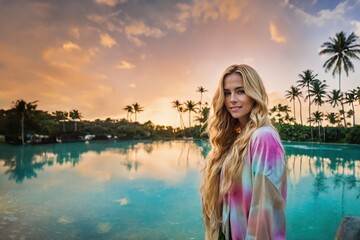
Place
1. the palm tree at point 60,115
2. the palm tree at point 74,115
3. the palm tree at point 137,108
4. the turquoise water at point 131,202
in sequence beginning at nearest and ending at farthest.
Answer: the turquoise water at point 131,202 → the palm tree at point 60,115 → the palm tree at point 74,115 → the palm tree at point 137,108

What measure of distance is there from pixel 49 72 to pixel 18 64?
2398mm

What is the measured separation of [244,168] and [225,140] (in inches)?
14.8

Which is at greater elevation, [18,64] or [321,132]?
[18,64]

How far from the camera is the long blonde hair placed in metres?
1.13

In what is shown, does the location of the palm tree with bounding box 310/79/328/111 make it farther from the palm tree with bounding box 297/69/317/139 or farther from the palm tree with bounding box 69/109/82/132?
the palm tree with bounding box 69/109/82/132

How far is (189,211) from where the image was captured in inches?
291

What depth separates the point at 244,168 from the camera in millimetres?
1091

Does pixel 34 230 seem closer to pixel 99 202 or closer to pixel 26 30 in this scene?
pixel 99 202

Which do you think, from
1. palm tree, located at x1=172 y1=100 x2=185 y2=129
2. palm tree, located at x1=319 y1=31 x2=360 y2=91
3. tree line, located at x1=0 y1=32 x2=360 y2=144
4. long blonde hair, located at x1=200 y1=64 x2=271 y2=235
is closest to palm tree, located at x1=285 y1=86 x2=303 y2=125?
tree line, located at x1=0 y1=32 x2=360 y2=144

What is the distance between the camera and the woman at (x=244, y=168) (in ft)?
3.15

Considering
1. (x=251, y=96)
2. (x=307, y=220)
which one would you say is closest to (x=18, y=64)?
(x=307, y=220)

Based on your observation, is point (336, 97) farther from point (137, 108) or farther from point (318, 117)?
point (137, 108)

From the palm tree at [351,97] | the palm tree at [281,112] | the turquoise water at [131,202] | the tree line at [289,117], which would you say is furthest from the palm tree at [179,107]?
the turquoise water at [131,202]

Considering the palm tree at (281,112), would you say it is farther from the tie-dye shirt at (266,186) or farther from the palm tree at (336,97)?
the tie-dye shirt at (266,186)
